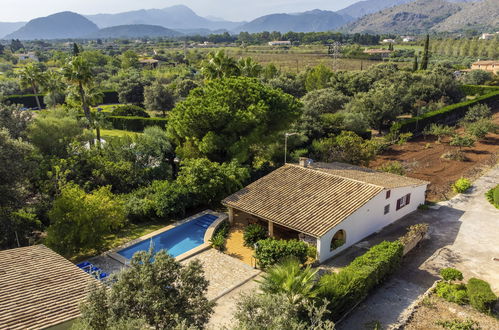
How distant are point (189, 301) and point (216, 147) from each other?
18.0 meters

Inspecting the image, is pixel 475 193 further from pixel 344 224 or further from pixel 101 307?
pixel 101 307

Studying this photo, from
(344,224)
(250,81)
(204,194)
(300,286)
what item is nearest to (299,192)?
(344,224)

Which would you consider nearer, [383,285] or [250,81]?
[383,285]

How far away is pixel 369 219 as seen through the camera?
942 inches

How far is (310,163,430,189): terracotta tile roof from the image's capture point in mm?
25617

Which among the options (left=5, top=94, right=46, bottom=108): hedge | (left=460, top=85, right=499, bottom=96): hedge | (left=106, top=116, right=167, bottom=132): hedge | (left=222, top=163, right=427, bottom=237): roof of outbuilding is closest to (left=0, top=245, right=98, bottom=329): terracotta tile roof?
(left=222, top=163, right=427, bottom=237): roof of outbuilding

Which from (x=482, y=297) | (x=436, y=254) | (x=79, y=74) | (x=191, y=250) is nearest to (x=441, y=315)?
(x=482, y=297)

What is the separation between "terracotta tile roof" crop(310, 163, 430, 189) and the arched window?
13.9 feet

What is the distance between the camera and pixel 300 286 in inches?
580

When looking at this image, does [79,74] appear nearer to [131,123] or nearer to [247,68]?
[247,68]

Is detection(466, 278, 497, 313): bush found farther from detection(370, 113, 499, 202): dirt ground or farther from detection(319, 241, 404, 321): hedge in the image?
detection(370, 113, 499, 202): dirt ground

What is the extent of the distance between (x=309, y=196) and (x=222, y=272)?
7.36 metres

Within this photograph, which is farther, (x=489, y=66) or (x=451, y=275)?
(x=489, y=66)

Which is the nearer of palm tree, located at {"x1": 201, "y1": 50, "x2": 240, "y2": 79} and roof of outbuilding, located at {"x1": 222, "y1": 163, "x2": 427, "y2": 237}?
roof of outbuilding, located at {"x1": 222, "y1": 163, "x2": 427, "y2": 237}
